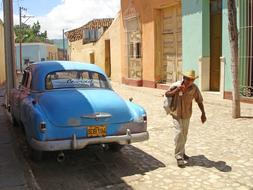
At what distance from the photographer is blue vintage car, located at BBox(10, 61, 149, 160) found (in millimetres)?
5660

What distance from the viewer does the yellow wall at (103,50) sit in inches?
941

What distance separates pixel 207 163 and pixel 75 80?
2.48 m

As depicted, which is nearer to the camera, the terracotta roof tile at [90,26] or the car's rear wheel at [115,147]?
the car's rear wheel at [115,147]

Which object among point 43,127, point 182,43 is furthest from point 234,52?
point 182,43

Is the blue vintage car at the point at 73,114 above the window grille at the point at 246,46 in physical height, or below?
below

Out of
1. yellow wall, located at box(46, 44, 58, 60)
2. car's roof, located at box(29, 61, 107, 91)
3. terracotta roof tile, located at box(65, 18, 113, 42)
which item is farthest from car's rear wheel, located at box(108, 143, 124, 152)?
yellow wall, located at box(46, 44, 58, 60)

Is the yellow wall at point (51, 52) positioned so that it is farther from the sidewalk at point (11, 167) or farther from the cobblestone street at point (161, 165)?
the cobblestone street at point (161, 165)

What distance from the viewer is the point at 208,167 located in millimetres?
5988

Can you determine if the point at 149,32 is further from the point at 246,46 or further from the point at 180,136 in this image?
the point at 180,136

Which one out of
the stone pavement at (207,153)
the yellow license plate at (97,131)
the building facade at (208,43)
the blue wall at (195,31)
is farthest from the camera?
the blue wall at (195,31)

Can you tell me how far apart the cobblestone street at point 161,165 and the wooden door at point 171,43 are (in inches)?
315

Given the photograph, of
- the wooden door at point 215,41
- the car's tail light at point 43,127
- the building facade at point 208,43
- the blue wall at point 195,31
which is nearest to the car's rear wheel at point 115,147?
the car's tail light at point 43,127

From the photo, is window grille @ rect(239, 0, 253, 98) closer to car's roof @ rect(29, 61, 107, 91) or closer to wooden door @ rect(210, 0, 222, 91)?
wooden door @ rect(210, 0, 222, 91)

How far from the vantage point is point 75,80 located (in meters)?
6.84
